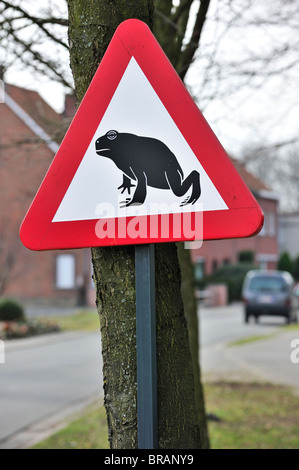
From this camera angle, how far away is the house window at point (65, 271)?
107 ft

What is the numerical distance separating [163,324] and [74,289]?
98.6 feet

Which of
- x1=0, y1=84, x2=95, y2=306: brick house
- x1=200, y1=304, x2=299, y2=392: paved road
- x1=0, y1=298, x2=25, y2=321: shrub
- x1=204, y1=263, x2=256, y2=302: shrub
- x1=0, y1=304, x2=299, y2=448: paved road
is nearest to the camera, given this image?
x1=0, y1=304, x2=299, y2=448: paved road

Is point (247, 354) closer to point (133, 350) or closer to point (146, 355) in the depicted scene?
point (133, 350)

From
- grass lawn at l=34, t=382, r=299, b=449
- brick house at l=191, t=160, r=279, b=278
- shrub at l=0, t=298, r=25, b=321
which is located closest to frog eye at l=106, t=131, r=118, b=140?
grass lawn at l=34, t=382, r=299, b=449

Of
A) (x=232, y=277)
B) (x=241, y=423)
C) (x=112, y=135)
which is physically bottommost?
(x=232, y=277)

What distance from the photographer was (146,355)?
7.68 feet

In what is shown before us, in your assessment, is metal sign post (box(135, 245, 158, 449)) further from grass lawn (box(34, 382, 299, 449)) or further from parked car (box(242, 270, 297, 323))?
parked car (box(242, 270, 297, 323))

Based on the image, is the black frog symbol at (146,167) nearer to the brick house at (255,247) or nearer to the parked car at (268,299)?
the parked car at (268,299)

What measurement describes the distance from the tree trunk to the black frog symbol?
28 cm

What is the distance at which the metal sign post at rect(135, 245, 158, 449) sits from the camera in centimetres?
232

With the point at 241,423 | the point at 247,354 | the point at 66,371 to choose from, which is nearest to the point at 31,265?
the point at 247,354

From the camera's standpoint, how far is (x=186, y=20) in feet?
20.8

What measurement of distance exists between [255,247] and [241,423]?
40.8m
